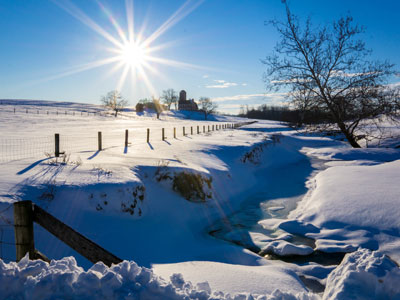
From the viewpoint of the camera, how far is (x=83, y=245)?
2.79 metres

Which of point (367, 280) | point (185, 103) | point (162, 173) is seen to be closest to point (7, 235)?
point (162, 173)

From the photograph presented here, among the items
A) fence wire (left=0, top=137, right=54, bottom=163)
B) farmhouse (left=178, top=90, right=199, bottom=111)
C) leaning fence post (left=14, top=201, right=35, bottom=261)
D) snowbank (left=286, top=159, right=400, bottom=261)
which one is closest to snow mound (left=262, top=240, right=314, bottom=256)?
snowbank (left=286, top=159, right=400, bottom=261)

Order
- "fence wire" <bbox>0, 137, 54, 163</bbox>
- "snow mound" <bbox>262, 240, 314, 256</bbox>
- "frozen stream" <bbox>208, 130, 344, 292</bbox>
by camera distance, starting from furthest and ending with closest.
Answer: "fence wire" <bbox>0, 137, 54, 163</bbox>, "snow mound" <bbox>262, 240, 314, 256</bbox>, "frozen stream" <bbox>208, 130, 344, 292</bbox>

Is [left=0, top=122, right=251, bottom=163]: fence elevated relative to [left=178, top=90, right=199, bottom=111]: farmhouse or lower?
lower

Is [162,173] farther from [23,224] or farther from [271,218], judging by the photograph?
[23,224]

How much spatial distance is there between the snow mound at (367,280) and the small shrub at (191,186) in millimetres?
6246

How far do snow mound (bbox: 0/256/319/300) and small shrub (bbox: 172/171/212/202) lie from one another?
6.26m

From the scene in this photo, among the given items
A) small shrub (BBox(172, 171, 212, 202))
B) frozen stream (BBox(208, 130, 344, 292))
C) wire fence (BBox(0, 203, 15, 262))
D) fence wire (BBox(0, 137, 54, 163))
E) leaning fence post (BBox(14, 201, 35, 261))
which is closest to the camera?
leaning fence post (BBox(14, 201, 35, 261))

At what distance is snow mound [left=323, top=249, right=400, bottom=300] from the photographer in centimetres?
232

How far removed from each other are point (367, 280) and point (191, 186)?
6.74m

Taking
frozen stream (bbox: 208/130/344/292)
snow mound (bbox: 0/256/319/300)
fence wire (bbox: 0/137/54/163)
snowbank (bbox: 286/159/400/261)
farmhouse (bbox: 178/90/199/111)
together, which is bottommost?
frozen stream (bbox: 208/130/344/292)

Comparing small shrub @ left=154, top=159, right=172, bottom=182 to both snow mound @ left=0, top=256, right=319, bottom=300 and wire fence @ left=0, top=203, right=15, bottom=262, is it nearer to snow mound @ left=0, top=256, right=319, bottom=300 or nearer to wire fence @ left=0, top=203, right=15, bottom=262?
wire fence @ left=0, top=203, right=15, bottom=262

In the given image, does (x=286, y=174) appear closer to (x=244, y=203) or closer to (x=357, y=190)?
(x=244, y=203)

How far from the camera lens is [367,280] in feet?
7.95
